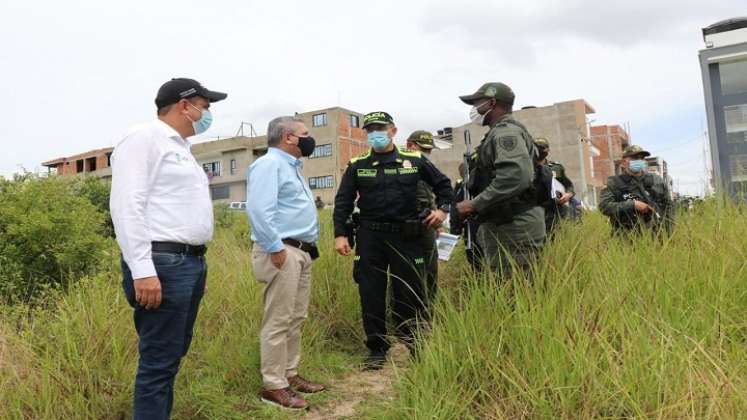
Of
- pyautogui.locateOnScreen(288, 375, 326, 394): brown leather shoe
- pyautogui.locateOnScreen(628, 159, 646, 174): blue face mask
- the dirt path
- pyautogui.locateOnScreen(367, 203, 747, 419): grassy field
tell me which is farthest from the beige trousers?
pyautogui.locateOnScreen(628, 159, 646, 174): blue face mask

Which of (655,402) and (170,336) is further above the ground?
(170,336)

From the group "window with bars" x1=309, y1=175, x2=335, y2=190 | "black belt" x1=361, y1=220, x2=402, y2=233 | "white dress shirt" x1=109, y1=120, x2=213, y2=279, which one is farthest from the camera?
"window with bars" x1=309, y1=175, x2=335, y2=190

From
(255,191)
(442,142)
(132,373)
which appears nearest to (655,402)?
(255,191)

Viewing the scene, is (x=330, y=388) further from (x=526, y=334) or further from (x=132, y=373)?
(x=526, y=334)

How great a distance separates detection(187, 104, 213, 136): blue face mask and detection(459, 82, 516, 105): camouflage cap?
5.96ft

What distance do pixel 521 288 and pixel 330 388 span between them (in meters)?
1.47

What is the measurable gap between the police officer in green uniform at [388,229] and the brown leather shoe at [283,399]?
751 mm

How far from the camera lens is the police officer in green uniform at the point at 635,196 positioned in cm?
505

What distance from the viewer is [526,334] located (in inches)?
88.9

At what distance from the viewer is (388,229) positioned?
3.71 m

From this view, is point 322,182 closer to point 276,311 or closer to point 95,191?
point 95,191

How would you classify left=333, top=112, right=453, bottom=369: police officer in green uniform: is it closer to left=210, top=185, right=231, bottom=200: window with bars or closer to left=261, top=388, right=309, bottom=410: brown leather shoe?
left=261, top=388, right=309, bottom=410: brown leather shoe

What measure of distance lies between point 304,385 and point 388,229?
1203mm

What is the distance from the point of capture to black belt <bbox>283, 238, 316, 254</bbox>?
3.26 meters
